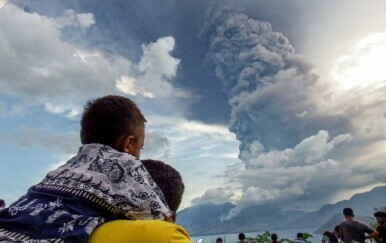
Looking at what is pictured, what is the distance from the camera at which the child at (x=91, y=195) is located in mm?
1055

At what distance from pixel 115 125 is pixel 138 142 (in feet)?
0.35

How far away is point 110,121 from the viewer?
55.0 inches

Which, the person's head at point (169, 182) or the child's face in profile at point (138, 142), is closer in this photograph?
the child's face in profile at point (138, 142)

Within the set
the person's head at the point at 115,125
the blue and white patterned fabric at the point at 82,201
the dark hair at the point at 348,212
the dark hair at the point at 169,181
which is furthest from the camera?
the dark hair at the point at 348,212

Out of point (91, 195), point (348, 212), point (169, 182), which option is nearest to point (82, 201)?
point (91, 195)

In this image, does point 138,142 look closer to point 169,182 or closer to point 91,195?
point 169,182

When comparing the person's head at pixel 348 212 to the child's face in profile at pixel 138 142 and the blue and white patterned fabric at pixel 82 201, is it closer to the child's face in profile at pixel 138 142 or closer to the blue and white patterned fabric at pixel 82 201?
the child's face in profile at pixel 138 142

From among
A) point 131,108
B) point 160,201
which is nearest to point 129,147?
point 131,108

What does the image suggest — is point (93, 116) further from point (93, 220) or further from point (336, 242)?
point (336, 242)

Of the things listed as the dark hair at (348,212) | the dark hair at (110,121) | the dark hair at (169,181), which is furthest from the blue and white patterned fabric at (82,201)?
the dark hair at (348,212)

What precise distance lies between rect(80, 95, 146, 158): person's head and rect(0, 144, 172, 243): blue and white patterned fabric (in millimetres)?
99

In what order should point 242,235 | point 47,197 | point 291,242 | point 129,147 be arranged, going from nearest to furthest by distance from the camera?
point 47,197, point 129,147, point 242,235, point 291,242

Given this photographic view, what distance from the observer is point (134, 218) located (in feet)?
3.80

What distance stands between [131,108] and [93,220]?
48 centimetres
